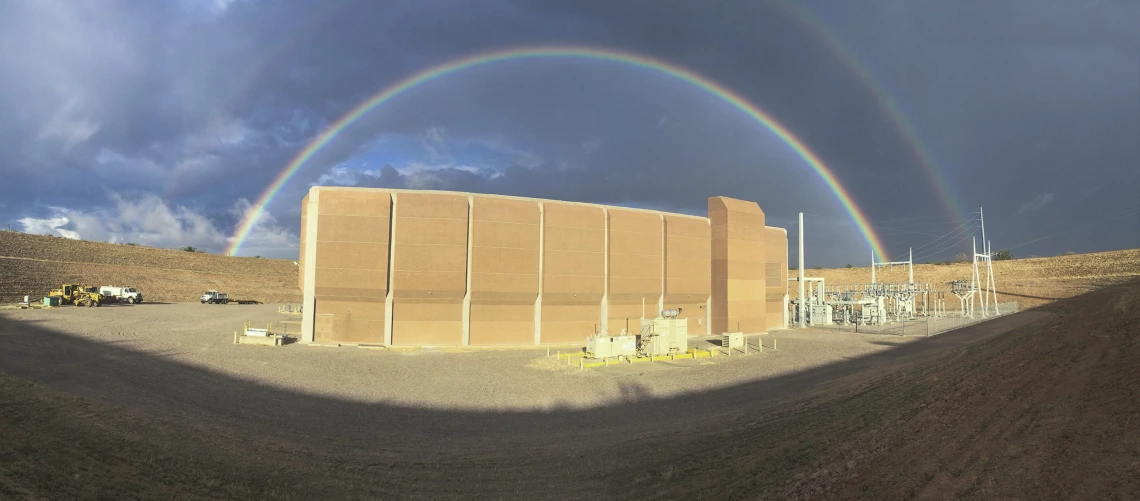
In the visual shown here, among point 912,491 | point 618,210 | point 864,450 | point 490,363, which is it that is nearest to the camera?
point 912,491

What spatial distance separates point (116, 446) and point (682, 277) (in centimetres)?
4046

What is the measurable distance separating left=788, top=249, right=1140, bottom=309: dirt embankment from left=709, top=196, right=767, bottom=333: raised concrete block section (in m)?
43.9

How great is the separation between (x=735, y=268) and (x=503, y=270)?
22.2 m

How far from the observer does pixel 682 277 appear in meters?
46.6

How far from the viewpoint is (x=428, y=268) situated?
37250mm

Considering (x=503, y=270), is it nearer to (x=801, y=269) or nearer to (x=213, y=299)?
(x=801, y=269)

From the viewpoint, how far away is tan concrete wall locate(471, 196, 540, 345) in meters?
38.3

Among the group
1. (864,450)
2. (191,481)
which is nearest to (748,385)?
(864,450)

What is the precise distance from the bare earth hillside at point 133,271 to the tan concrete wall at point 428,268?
5804cm

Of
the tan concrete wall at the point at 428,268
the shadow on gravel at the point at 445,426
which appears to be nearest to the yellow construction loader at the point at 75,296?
the shadow on gravel at the point at 445,426

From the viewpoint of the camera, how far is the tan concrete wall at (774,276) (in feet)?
182

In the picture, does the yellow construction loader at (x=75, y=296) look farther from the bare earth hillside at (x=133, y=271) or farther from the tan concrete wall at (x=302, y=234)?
the tan concrete wall at (x=302, y=234)

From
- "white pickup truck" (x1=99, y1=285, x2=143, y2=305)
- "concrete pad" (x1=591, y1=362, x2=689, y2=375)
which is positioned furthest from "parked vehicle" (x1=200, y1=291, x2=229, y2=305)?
"concrete pad" (x1=591, y1=362, x2=689, y2=375)

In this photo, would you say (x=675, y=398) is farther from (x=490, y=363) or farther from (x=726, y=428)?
(x=490, y=363)
